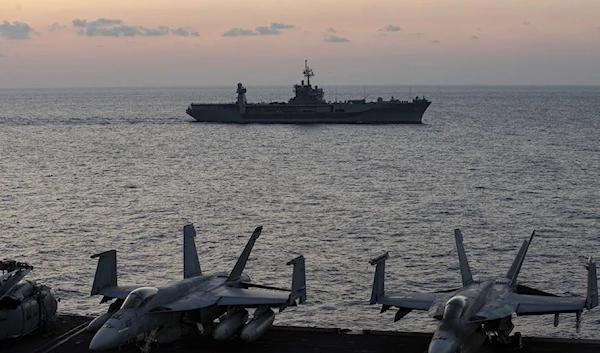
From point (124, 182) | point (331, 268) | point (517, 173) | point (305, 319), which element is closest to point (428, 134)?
point (517, 173)

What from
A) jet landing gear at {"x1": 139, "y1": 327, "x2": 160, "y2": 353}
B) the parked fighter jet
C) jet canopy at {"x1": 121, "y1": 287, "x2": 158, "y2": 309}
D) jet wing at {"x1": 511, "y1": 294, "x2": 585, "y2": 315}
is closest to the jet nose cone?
jet canopy at {"x1": 121, "y1": 287, "x2": 158, "y2": 309}

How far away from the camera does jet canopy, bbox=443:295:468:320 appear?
31297 millimetres

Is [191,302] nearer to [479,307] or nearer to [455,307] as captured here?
[455,307]

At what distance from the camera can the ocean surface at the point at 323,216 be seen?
200 ft

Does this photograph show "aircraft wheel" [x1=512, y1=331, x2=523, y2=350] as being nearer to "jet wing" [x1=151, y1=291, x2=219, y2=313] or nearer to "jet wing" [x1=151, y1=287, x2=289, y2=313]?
"jet wing" [x1=151, y1=287, x2=289, y2=313]

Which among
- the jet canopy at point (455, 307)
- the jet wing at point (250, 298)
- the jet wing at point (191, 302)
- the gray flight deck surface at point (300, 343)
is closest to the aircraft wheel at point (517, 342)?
the gray flight deck surface at point (300, 343)

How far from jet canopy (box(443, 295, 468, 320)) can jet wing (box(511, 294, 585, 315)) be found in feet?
11.5

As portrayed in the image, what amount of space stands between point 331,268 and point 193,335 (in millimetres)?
28401

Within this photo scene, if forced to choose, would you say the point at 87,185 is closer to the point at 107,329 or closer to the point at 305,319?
the point at 305,319

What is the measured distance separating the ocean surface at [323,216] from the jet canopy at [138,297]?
763 inches

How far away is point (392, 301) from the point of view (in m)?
35.4

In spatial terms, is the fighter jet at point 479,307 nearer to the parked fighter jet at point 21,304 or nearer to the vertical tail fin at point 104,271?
the vertical tail fin at point 104,271

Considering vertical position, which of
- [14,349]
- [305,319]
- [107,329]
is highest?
[107,329]

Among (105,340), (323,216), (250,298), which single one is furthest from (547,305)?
(323,216)
